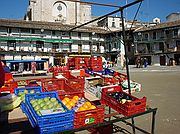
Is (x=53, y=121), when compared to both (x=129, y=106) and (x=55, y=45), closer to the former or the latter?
(x=129, y=106)

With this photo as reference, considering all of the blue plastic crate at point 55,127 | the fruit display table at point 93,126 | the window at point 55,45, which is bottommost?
the fruit display table at point 93,126

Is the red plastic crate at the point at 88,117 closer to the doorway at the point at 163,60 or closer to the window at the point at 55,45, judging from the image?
the window at the point at 55,45

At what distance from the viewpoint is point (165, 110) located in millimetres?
6641

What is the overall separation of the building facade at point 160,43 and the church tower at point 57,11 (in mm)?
16378

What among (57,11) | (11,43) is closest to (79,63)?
(11,43)

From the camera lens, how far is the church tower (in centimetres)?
5106

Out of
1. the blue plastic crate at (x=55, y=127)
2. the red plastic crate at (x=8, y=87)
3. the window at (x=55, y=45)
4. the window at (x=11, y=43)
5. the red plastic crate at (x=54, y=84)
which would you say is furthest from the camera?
the window at (x=55, y=45)

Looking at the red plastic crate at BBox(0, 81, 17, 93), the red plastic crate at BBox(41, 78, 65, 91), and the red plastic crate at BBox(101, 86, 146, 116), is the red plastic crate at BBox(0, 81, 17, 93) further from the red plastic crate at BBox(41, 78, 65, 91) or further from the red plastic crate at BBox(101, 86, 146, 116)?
the red plastic crate at BBox(101, 86, 146, 116)

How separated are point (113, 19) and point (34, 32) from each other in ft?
90.1

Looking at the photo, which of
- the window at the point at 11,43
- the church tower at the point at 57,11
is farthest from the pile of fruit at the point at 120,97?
the church tower at the point at 57,11

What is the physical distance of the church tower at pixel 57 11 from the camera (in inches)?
2010

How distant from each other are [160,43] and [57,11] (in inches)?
1088

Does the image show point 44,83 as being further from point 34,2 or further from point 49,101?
point 34,2

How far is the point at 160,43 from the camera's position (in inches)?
1889
